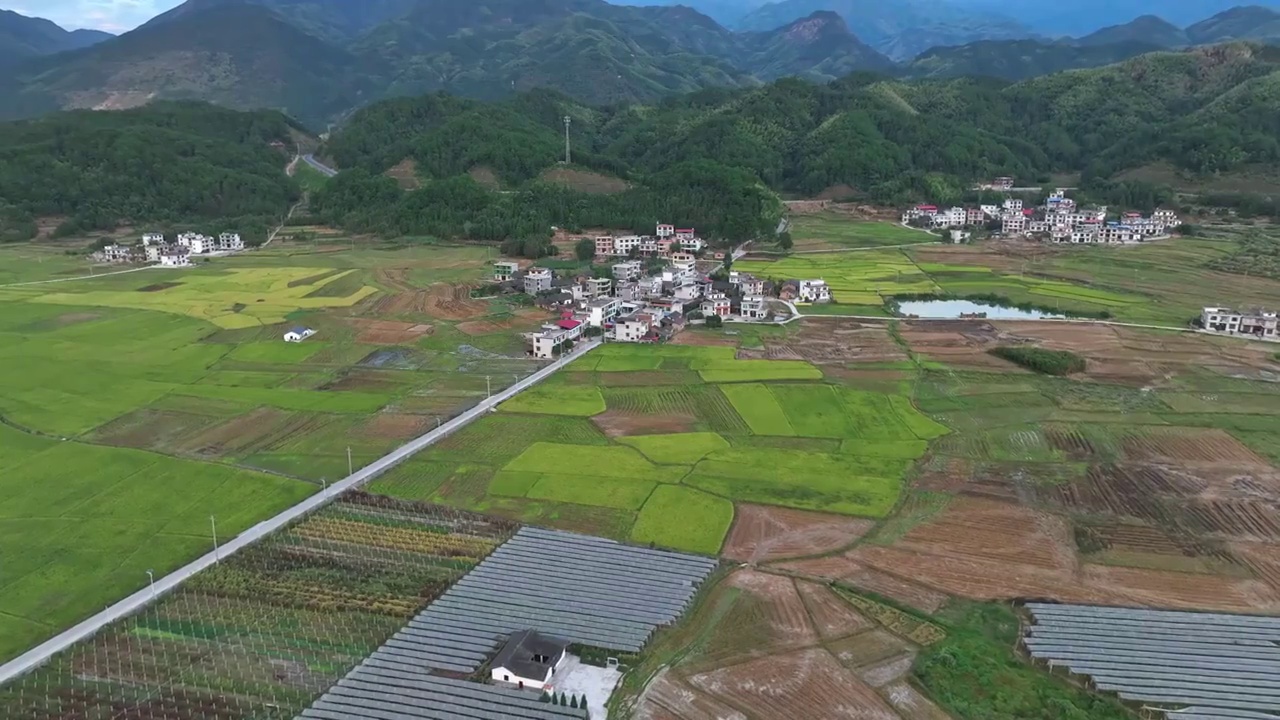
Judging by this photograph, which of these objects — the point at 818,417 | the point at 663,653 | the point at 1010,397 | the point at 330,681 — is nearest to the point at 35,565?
the point at 330,681

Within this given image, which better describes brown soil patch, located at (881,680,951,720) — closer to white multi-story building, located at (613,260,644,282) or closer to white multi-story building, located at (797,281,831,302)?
white multi-story building, located at (797,281,831,302)

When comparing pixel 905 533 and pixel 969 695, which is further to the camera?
pixel 905 533

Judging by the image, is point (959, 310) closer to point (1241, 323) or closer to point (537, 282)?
point (1241, 323)

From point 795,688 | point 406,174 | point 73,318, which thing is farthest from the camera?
point 406,174

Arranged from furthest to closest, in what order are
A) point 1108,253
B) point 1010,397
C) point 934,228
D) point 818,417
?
point 934,228 < point 1108,253 < point 1010,397 < point 818,417

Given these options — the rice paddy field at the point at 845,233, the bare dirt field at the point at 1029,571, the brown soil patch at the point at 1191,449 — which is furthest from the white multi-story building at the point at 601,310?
the rice paddy field at the point at 845,233

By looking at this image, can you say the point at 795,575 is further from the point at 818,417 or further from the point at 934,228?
the point at 934,228

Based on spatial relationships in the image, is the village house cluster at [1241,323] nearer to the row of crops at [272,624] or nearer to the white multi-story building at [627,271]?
the white multi-story building at [627,271]

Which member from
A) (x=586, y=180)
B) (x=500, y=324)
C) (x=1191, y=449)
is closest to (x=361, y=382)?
(x=500, y=324)
